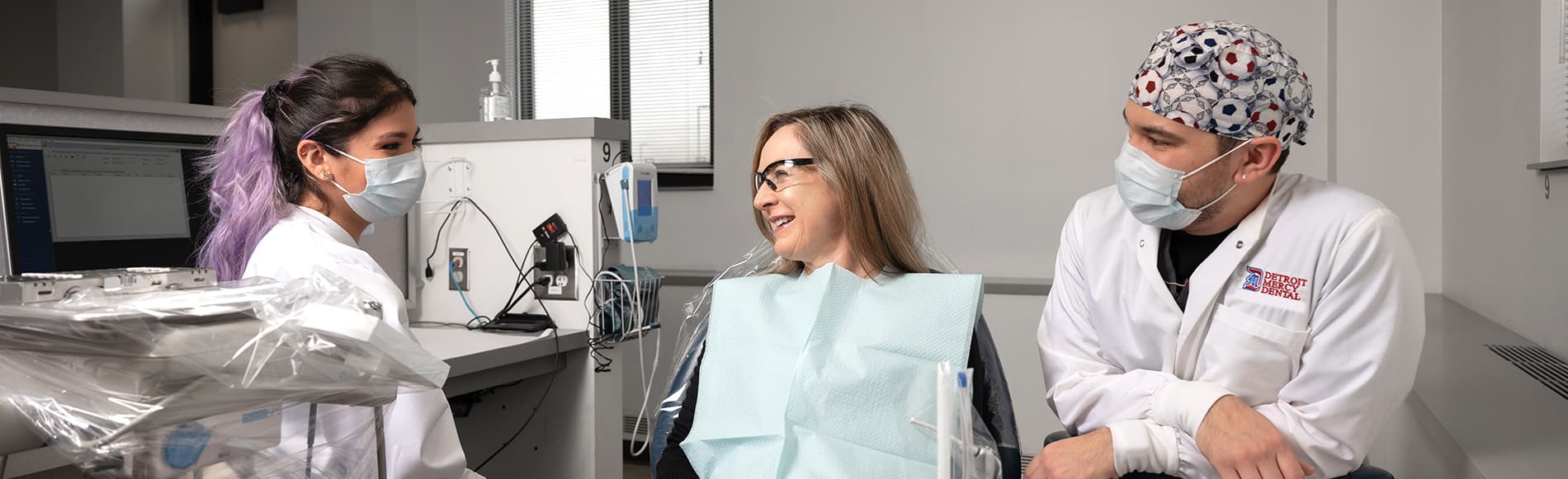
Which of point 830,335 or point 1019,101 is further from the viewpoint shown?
point 1019,101

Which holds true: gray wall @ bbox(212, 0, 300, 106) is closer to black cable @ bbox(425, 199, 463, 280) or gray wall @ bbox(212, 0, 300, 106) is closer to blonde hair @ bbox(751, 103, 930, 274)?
black cable @ bbox(425, 199, 463, 280)

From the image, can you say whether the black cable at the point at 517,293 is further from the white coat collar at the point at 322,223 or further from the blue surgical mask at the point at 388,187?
the white coat collar at the point at 322,223

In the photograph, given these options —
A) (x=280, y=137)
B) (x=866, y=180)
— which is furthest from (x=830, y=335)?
(x=280, y=137)

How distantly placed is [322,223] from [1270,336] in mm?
1415

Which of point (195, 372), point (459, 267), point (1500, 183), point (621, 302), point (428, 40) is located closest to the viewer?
point (195, 372)

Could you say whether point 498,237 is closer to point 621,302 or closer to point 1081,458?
point 621,302

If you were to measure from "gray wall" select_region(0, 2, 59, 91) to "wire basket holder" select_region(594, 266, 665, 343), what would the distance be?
353 cm

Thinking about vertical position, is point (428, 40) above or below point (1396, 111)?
above

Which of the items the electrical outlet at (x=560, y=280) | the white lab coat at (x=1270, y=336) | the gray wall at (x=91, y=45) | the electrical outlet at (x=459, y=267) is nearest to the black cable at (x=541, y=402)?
the electrical outlet at (x=560, y=280)

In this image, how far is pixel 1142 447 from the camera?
1.26 meters

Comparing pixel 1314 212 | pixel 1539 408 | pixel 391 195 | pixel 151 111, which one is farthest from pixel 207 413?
pixel 1539 408

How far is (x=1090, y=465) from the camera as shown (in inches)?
50.0

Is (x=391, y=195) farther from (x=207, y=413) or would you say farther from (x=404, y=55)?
(x=404, y=55)

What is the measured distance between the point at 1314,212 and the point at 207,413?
1275 millimetres
